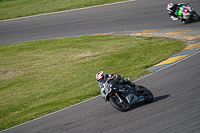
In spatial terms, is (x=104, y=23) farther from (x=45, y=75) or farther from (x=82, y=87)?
(x=82, y=87)

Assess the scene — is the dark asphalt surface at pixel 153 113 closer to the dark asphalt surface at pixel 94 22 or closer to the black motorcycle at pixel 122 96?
the black motorcycle at pixel 122 96

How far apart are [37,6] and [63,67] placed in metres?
16.3

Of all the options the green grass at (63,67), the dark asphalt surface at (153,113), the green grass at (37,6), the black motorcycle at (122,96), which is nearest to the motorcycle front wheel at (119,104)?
the black motorcycle at (122,96)

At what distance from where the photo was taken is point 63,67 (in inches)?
601

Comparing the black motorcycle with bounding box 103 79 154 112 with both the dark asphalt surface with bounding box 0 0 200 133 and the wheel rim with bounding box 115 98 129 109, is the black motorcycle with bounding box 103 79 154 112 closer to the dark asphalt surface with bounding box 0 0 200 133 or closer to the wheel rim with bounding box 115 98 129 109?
the wheel rim with bounding box 115 98 129 109

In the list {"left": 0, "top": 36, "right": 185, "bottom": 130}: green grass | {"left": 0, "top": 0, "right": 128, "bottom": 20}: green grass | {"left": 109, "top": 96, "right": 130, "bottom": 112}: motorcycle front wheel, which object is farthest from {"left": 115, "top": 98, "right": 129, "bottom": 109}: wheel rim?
{"left": 0, "top": 0, "right": 128, "bottom": 20}: green grass

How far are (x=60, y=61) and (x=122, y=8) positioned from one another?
9.78 metres

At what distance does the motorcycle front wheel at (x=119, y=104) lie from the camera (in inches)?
330

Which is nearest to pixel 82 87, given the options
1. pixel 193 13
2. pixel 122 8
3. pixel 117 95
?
pixel 117 95

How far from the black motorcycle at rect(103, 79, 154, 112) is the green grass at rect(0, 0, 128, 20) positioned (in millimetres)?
18945

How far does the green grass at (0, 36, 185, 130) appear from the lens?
37.5 ft

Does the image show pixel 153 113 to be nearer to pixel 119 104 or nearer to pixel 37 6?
pixel 119 104

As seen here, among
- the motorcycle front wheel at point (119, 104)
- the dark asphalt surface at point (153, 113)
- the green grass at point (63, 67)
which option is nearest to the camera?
the dark asphalt surface at point (153, 113)

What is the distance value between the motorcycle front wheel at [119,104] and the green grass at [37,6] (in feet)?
62.9
